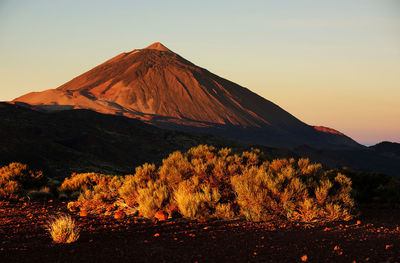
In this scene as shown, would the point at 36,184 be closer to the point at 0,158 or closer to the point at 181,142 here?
the point at 0,158

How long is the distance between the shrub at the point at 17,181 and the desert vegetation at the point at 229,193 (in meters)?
3.32

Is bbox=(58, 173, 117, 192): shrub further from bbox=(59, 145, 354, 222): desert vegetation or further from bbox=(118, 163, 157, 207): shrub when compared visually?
bbox=(118, 163, 157, 207): shrub

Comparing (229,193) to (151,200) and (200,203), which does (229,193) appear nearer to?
(200,203)

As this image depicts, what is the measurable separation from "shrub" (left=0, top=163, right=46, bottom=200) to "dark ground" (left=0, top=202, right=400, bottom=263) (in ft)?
13.2

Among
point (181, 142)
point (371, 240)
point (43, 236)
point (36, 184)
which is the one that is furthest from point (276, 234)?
point (181, 142)

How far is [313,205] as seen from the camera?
1009 cm

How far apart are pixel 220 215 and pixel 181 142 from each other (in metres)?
66.2

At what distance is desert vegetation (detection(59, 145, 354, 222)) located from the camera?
10164 millimetres

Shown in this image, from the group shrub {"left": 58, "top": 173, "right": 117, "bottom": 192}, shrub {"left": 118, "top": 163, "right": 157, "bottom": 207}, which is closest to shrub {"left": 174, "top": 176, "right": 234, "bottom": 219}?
shrub {"left": 118, "top": 163, "right": 157, "bottom": 207}

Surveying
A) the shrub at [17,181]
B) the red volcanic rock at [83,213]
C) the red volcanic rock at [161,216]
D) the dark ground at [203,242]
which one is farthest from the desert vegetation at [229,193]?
the shrub at [17,181]

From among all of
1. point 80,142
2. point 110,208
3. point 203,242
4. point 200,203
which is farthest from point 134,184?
point 80,142

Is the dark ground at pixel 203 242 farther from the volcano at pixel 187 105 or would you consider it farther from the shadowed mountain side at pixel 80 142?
the volcano at pixel 187 105

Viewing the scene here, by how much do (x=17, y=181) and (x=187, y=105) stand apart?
154 metres

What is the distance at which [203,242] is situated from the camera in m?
7.88
